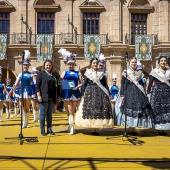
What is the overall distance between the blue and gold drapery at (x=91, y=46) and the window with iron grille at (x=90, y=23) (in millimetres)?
1282

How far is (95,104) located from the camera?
771cm

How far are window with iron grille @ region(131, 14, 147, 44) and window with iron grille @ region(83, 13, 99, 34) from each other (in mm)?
2742

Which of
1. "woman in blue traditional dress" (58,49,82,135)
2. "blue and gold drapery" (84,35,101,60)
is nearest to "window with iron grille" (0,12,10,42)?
"blue and gold drapery" (84,35,101,60)

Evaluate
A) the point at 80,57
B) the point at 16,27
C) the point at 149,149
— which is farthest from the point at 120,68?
the point at 149,149

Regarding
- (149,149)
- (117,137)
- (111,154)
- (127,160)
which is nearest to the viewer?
(127,160)

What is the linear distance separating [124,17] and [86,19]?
2.85 m

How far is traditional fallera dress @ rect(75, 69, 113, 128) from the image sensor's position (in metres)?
7.62

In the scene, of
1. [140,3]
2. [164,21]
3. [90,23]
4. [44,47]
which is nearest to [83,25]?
[90,23]

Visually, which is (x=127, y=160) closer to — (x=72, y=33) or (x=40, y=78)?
(x=40, y=78)

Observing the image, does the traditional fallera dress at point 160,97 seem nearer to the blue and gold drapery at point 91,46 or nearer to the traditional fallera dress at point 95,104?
the traditional fallera dress at point 95,104

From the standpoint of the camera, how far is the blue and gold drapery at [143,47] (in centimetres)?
2461

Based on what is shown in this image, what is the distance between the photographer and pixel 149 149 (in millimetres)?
5793

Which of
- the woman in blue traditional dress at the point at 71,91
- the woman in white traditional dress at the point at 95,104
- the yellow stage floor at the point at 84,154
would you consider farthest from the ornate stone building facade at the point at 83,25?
the yellow stage floor at the point at 84,154

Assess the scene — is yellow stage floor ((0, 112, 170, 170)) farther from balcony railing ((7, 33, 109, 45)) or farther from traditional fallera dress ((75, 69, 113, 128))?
balcony railing ((7, 33, 109, 45))
